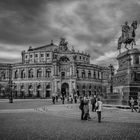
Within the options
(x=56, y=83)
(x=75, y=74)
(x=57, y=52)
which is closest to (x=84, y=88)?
(x=75, y=74)

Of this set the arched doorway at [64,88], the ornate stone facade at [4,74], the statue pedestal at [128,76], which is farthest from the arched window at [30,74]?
the statue pedestal at [128,76]

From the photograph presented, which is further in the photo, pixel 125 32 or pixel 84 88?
pixel 84 88

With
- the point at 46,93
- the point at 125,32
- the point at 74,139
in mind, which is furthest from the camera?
the point at 46,93

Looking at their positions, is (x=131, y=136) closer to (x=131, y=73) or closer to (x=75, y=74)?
(x=131, y=73)

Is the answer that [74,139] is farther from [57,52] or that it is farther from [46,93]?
[57,52]

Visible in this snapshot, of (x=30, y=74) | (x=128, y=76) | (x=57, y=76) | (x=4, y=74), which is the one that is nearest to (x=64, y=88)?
(x=57, y=76)

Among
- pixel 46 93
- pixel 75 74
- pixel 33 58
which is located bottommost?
pixel 46 93

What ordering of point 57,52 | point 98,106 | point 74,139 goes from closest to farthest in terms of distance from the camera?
1. point 74,139
2. point 98,106
3. point 57,52

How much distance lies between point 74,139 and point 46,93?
2642 inches

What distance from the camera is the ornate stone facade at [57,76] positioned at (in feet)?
230

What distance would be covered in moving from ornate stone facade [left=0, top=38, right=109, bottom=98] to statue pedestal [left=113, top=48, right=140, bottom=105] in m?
42.8

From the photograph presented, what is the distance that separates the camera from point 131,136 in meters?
7.68

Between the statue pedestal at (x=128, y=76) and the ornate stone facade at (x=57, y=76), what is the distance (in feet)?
140

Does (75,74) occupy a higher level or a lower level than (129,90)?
higher
